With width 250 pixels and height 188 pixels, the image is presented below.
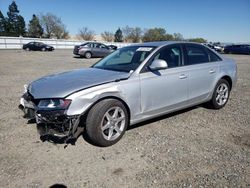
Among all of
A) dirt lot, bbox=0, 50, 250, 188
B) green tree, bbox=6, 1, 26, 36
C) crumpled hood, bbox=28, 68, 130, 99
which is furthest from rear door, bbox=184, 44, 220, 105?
green tree, bbox=6, 1, 26, 36

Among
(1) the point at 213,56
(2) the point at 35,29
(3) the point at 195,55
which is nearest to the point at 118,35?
(2) the point at 35,29

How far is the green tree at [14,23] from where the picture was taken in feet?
244

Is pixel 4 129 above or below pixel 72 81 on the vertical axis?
below

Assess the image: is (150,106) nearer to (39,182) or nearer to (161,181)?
(161,181)

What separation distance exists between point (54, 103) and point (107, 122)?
847mm

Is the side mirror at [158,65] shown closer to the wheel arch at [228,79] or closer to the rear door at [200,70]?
the rear door at [200,70]

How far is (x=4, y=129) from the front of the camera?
471 cm

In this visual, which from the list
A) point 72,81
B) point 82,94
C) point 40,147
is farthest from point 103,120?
point 40,147

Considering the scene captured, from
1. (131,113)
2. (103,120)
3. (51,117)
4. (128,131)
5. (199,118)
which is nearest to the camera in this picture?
(51,117)

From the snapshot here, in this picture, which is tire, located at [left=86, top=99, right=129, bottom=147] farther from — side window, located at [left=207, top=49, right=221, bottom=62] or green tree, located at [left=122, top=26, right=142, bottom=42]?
green tree, located at [left=122, top=26, right=142, bottom=42]

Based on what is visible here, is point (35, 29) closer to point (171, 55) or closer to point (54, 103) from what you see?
point (171, 55)

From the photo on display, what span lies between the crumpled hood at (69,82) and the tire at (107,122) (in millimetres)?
374

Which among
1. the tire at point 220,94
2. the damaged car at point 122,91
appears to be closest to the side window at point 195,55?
the damaged car at point 122,91

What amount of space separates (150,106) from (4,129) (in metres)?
2.65
